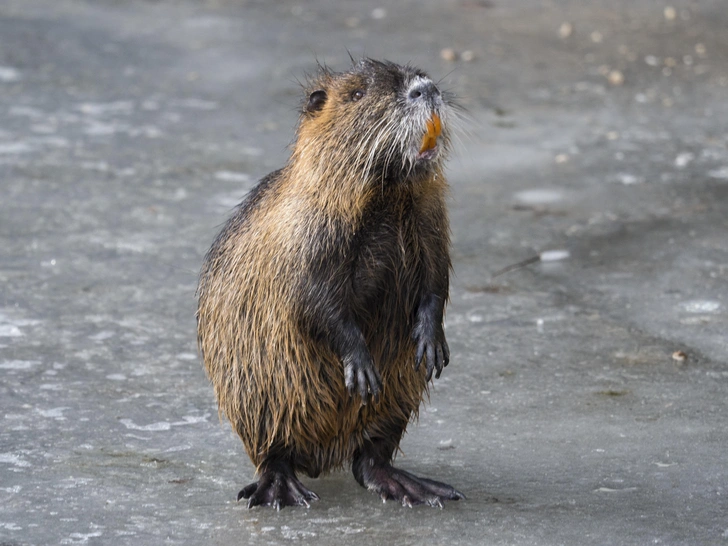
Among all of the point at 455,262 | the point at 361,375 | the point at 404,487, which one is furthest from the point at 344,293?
the point at 455,262

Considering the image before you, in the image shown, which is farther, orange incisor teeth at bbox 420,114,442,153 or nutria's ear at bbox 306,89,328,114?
nutria's ear at bbox 306,89,328,114

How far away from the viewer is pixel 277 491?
3.29 metres

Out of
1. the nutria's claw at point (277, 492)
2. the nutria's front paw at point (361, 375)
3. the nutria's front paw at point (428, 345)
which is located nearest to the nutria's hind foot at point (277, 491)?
the nutria's claw at point (277, 492)

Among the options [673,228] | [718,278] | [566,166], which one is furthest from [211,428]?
[566,166]

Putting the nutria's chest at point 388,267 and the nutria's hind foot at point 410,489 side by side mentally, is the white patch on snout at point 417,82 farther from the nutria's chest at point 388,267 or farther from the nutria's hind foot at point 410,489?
the nutria's hind foot at point 410,489

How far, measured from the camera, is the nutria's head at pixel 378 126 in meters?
3.20

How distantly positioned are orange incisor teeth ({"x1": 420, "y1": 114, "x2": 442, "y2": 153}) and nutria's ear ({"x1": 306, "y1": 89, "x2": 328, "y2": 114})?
37 centimetres

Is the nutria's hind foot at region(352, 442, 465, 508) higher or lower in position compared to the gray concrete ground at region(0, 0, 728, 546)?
lower

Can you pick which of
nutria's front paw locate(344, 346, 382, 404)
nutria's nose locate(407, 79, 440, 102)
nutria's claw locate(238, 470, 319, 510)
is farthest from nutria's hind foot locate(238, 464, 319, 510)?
nutria's nose locate(407, 79, 440, 102)

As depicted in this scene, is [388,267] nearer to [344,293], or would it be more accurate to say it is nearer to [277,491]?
[344,293]

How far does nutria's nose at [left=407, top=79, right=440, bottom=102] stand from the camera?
3.20 m

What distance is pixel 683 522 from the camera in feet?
10.2

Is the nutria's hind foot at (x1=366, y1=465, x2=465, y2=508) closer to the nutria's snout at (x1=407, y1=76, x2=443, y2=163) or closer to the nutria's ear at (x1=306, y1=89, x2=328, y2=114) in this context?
the nutria's snout at (x1=407, y1=76, x2=443, y2=163)

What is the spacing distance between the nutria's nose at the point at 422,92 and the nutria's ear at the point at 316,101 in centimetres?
30
